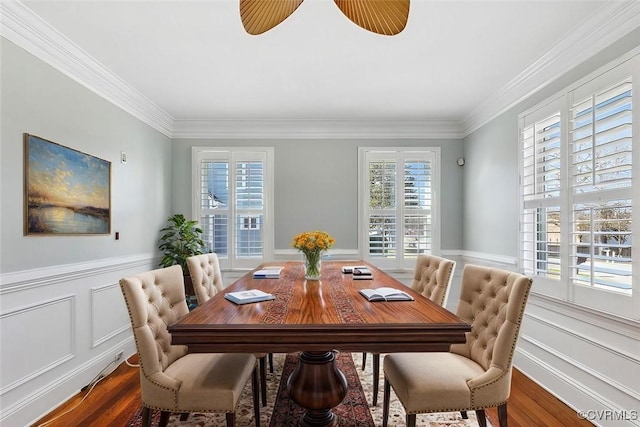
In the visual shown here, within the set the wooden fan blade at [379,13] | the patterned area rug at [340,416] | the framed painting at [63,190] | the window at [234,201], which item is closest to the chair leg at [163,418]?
the patterned area rug at [340,416]

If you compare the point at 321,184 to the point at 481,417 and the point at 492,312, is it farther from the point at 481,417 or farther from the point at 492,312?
the point at 481,417

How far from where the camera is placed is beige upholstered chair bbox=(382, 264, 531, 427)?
1.60 m

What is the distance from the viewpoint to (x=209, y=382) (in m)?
1.64

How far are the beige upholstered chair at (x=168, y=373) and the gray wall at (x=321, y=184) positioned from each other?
8.61 ft

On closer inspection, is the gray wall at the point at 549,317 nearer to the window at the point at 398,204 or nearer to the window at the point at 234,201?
the window at the point at 398,204

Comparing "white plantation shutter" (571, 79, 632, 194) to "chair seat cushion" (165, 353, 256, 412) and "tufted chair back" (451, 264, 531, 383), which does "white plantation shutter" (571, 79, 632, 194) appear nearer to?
"tufted chair back" (451, 264, 531, 383)

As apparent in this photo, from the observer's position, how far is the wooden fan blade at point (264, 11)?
142 centimetres

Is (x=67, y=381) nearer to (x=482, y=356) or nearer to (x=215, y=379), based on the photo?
(x=215, y=379)

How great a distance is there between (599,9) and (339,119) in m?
2.67

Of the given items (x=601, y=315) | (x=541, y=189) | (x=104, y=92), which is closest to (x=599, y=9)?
(x=541, y=189)

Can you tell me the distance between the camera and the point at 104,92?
2.99m

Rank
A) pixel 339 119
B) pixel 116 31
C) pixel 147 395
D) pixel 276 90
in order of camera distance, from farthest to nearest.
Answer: pixel 339 119 < pixel 276 90 < pixel 116 31 < pixel 147 395

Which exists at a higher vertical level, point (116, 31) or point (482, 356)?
point (116, 31)

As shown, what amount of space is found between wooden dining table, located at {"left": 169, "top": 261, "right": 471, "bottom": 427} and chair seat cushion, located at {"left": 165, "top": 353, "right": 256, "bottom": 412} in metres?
0.32
